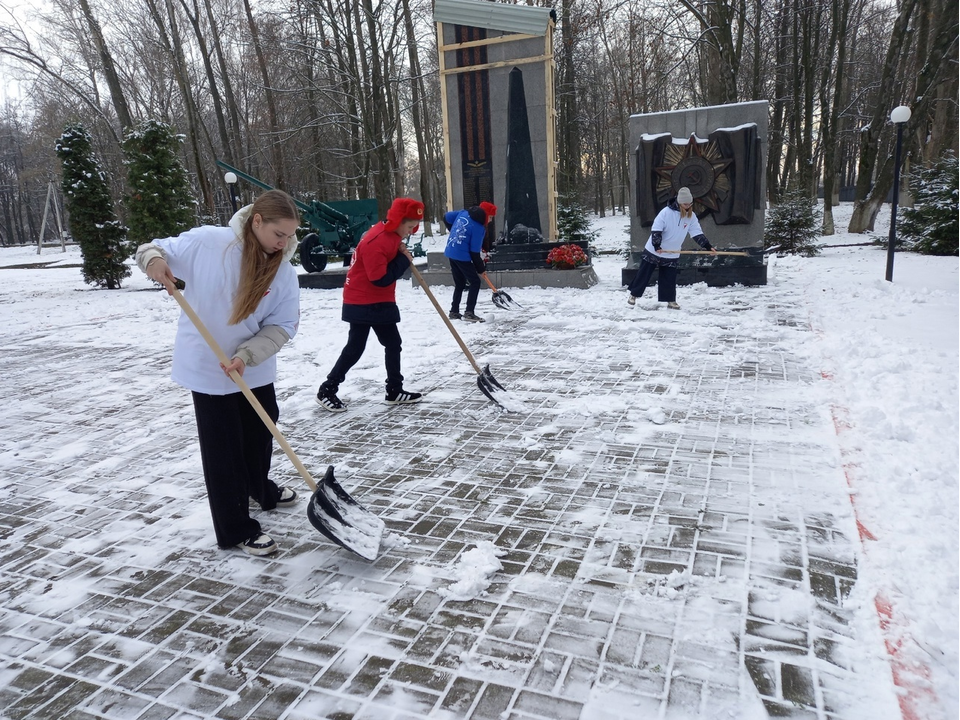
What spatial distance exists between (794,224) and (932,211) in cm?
314

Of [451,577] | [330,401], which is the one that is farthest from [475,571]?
[330,401]

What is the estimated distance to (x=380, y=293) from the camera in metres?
5.34

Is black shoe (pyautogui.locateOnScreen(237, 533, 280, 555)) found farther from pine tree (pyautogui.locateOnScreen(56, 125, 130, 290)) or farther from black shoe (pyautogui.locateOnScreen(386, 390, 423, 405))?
pine tree (pyautogui.locateOnScreen(56, 125, 130, 290))

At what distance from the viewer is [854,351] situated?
6.16 meters

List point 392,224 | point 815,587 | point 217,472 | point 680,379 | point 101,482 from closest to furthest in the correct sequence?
point 815,587 → point 217,472 → point 101,482 → point 392,224 → point 680,379

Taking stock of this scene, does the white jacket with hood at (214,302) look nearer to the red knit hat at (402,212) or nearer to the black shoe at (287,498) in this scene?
the black shoe at (287,498)

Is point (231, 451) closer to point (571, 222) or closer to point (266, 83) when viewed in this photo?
point (571, 222)

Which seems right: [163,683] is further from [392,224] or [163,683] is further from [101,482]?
[392,224]

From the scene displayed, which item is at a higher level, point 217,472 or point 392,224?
point 392,224

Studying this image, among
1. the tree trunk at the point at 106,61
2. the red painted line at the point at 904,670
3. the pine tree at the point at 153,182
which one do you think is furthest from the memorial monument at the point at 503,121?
the tree trunk at the point at 106,61

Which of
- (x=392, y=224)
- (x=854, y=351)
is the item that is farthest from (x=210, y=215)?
(x=854, y=351)

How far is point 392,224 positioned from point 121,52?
1096 inches

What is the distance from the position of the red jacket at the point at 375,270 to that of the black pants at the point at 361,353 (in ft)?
0.37

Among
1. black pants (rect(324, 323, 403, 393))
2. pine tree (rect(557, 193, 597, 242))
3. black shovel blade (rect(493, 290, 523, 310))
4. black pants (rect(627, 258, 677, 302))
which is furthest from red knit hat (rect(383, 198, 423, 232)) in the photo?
pine tree (rect(557, 193, 597, 242))
